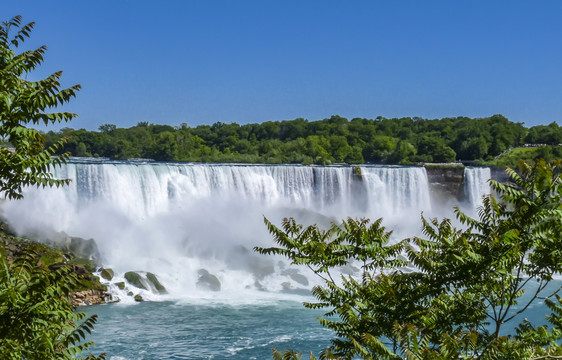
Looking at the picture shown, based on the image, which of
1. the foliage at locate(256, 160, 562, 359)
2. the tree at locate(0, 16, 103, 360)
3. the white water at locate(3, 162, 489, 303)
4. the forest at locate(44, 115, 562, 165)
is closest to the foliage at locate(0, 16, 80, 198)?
the tree at locate(0, 16, 103, 360)

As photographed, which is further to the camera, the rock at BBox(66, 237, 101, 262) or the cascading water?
the cascading water

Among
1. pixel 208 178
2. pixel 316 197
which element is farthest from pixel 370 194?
pixel 208 178

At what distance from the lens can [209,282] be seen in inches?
936

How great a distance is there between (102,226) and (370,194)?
1899 cm

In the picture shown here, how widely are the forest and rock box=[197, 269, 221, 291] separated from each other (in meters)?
33.8

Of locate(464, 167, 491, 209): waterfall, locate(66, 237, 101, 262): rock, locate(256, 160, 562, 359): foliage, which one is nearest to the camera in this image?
locate(256, 160, 562, 359): foliage

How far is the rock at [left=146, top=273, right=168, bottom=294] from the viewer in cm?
2219

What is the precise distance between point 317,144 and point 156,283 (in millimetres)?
51004

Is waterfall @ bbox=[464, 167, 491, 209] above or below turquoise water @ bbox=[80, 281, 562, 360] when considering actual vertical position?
above

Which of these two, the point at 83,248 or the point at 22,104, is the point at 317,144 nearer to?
the point at 83,248

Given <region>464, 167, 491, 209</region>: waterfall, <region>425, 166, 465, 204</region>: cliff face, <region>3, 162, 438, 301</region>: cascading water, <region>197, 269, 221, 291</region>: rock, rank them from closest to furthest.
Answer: <region>197, 269, 221, 291</region>: rock
<region>3, 162, 438, 301</region>: cascading water
<region>425, 166, 465, 204</region>: cliff face
<region>464, 167, 491, 209</region>: waterfall

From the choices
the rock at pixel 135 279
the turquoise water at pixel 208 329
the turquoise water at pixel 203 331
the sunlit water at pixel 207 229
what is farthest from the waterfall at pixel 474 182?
the rock at pixel 135 279

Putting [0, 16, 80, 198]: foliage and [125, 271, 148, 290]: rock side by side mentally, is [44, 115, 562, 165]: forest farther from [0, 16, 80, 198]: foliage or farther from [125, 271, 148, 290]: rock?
[0, 16, 80, 198]: foliage

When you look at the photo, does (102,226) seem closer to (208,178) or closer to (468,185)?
(208,178)
